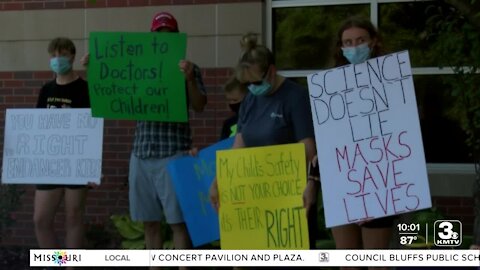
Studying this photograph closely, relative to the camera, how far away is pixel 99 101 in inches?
252

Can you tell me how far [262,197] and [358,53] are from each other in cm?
116

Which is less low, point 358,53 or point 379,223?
point 358,53

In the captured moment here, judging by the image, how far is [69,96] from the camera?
6684mm

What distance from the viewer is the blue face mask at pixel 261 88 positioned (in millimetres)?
5227

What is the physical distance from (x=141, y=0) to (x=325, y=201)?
405 centimetres

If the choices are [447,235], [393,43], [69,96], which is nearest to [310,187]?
[447,235]

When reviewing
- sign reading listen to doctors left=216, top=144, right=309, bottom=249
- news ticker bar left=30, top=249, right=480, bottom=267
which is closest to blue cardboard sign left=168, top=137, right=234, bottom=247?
news ticker bar left=30, top=249, right=480, bottom=267

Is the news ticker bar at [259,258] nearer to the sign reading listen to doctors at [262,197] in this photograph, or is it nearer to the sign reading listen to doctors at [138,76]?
the sign reading listen to doctors at [262,197]

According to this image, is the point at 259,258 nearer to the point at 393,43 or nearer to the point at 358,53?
the point at 358,53

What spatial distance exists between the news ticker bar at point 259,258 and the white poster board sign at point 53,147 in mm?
673

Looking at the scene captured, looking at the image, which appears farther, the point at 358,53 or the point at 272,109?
the point at 272,109

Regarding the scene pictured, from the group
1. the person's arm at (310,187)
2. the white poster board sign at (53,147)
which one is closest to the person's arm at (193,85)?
the white poster board sign at (53,147)

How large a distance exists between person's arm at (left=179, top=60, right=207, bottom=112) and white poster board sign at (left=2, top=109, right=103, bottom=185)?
970 mm

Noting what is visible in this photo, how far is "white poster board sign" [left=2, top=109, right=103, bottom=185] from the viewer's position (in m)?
6.71
